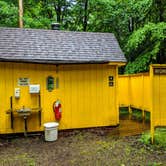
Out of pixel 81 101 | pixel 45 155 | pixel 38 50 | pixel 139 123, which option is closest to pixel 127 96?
pixel 139 123

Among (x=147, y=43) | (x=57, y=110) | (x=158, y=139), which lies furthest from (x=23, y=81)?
(x=147, y=43)

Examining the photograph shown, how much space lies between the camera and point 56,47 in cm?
875

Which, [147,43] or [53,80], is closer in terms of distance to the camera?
[53,80]

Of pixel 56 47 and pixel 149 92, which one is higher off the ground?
pixel 56 47

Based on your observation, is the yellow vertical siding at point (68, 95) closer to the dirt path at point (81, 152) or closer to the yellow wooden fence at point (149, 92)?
the dirt path at point (81, 152)

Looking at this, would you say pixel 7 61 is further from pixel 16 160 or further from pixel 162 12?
pixel 162 12

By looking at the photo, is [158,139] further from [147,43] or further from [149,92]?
[147,43]

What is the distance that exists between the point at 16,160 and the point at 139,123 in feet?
17.6

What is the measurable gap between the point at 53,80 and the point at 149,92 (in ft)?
11.4

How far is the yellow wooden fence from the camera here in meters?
6.38

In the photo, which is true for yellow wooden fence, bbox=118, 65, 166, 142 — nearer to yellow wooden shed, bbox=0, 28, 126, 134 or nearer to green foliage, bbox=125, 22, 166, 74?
green foliage, bbox=125, 22, 166, 74

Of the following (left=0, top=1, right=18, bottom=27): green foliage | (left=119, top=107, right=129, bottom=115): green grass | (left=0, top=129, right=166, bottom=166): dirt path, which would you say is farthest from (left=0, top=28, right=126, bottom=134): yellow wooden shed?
(left=0, top=1, right=18, bottom=27): green foliage

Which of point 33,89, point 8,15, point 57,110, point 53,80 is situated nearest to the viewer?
point 33,89

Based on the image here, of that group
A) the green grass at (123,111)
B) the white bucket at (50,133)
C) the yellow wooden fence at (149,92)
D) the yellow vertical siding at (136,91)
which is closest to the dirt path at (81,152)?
the white bucket at (50,133)
